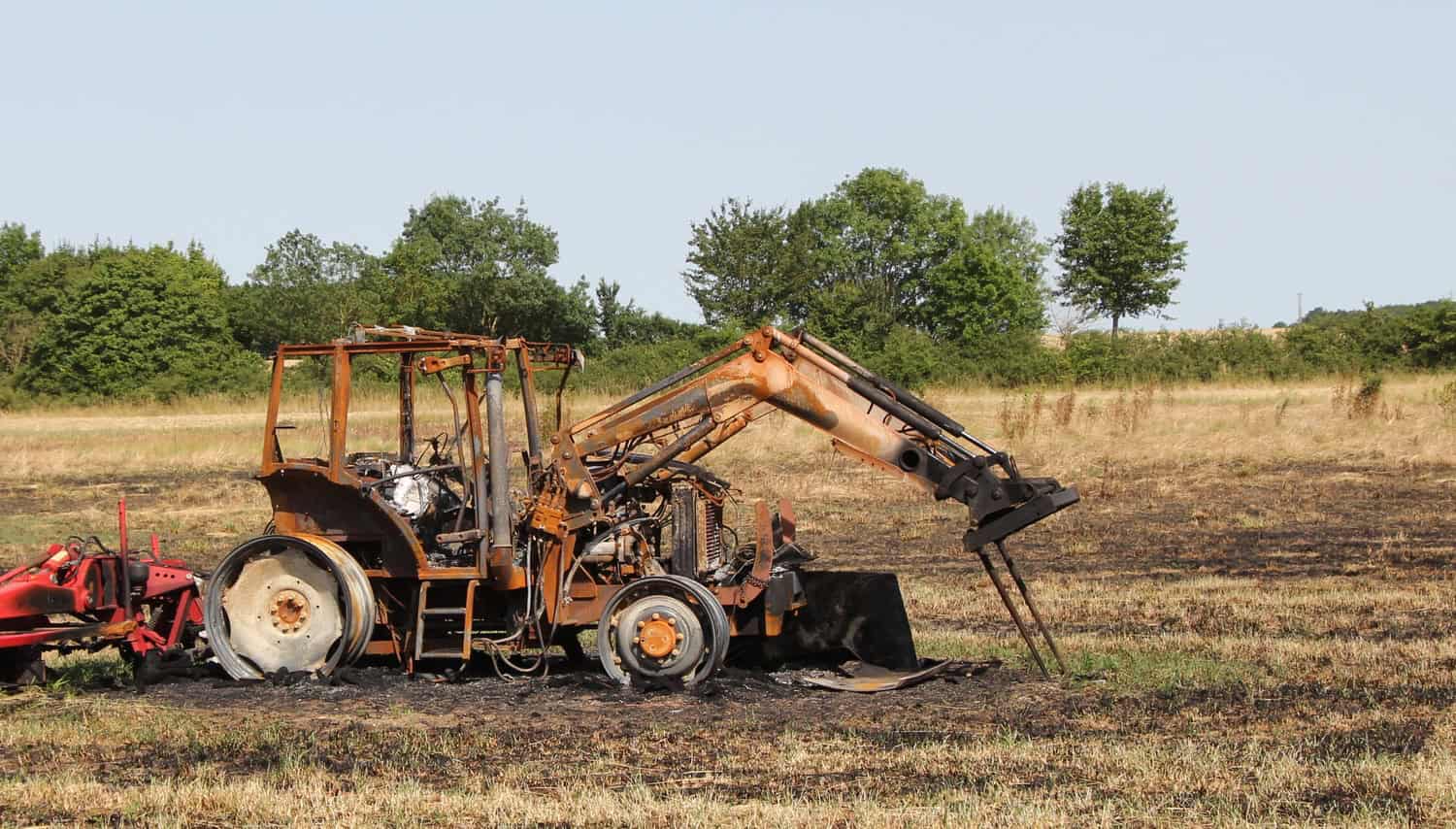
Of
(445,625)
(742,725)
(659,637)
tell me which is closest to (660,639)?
(659,637)

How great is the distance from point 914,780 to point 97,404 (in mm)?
48418

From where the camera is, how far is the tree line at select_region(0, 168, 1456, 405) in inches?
1763

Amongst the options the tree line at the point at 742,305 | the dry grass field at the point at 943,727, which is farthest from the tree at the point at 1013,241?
the dry grass field at the point at 943,727

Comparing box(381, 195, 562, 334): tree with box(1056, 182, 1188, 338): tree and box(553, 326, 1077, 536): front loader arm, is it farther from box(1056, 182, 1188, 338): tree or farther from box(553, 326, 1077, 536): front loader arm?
box(553, 326, 1077, 536): front loader arm

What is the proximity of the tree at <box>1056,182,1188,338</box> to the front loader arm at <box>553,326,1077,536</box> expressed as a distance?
56687 mm

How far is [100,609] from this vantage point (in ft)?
38.0

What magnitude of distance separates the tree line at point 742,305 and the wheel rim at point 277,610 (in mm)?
25252

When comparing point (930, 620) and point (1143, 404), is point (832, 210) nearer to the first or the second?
point (1143, 404)

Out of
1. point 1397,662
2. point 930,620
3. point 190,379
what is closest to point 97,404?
point 190,379

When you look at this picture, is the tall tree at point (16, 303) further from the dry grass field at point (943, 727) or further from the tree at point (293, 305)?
the dry grass field at point (943, 727)

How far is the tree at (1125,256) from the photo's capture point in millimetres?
66562

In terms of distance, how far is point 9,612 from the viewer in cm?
1106

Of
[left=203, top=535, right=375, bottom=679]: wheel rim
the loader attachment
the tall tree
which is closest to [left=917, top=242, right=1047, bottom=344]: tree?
the tall tree

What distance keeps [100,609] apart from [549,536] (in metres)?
3.14
